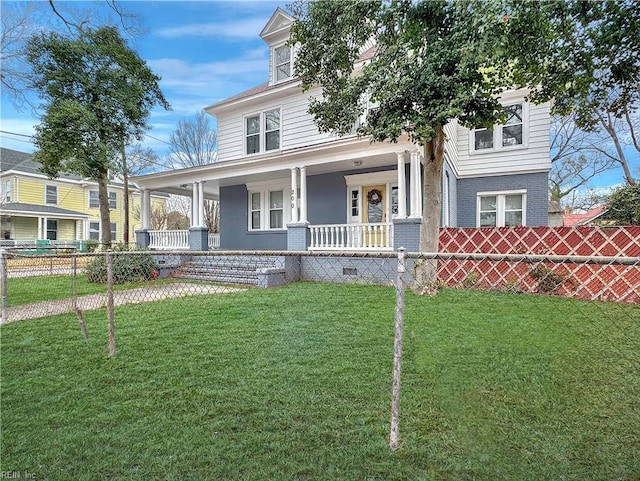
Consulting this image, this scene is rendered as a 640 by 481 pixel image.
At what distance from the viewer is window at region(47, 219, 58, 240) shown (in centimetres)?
2172

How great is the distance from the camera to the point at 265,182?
11.8 m

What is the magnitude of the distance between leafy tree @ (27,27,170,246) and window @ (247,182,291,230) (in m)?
4.79

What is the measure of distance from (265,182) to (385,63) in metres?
6.87

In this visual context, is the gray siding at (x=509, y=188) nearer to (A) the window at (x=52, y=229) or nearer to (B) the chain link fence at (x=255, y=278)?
(B) the chain link fence at (x=255, y=278)

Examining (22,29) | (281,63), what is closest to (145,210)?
(22,29)

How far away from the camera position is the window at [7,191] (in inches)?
818

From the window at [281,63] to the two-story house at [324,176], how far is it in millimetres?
38

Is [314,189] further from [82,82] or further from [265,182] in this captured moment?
[82,82]

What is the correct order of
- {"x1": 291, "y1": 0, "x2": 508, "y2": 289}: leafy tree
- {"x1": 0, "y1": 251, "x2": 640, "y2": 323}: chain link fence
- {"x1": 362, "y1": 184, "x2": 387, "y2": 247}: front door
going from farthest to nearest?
{"x1": 362, "y1": 184, "x2": 387, "y2": 247}: front door
{"x1": 0, "y1": 251, "x2": 640, "y2": 323}: chain link fence
{"x1": 291, "y1": 0, "x2": 508, "y2": 289}: leafy tree

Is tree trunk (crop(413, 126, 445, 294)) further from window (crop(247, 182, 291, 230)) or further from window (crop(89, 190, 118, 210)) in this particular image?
window (crop(89, 190, 118, 210))

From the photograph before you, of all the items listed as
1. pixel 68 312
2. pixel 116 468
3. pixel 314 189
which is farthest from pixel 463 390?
pixel 314 189

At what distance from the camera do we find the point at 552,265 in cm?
695

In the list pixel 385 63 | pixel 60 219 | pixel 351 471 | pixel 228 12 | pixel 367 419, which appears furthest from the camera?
pixel 60 219

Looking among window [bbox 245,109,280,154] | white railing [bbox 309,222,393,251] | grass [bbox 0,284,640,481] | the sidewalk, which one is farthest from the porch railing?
grass [bbox 0,284,640,481]
